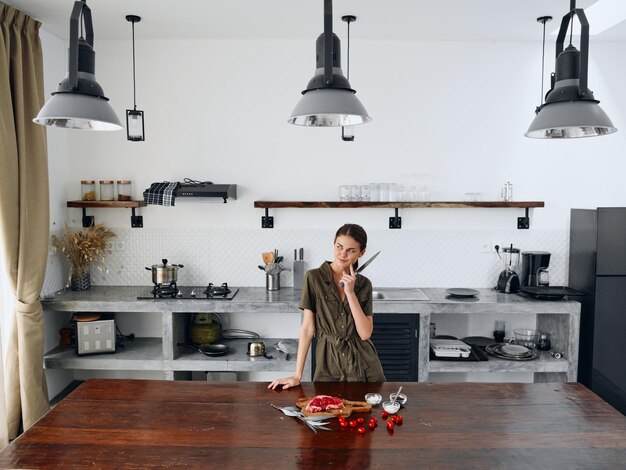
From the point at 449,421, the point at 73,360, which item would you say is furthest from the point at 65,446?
the point at 73,360

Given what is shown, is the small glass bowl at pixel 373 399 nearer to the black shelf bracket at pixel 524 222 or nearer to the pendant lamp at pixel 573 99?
the pendant lamp at pixel 573 99

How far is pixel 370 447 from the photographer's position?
1949 mm

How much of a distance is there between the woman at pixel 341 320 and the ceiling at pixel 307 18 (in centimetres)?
175

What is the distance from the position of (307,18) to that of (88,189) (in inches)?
89.3

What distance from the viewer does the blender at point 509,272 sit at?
429cm

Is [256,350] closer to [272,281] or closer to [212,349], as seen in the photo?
[212,349]

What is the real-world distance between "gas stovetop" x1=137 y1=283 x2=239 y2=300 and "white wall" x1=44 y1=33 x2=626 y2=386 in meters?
0.29

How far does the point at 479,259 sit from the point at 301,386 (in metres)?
2.55

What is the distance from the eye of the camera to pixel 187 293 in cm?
429

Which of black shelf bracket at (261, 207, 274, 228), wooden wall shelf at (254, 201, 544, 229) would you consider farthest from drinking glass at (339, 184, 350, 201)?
black shelf bracket at (261, 207, 274, 228)

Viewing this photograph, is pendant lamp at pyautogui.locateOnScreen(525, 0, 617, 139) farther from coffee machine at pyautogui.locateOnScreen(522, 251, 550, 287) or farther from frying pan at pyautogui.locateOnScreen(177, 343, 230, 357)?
frying pan at pyautogui.locateOnScreen(177, 343, 230, 357)

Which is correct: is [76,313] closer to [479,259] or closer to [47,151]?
[47,151]

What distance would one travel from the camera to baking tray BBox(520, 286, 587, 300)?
158 inches

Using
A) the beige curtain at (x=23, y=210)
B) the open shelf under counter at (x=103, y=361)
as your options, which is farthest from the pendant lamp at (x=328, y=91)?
the open shelf under counter at (x=103, y=361)
